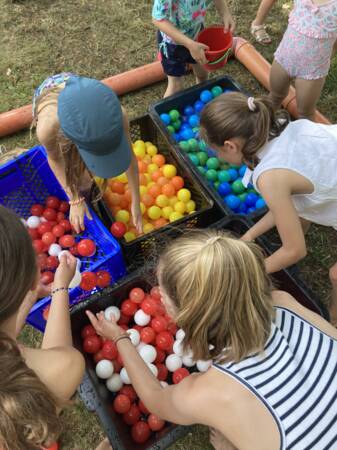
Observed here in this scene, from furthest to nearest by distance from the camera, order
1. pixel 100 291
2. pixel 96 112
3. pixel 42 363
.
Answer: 1. pixel 100 291
2. pixel 96 112
3. pixel 42 363

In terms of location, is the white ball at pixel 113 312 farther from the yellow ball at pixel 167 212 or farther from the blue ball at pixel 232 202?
the blue ball at pixel 232 202

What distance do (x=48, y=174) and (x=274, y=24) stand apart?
2381 millimetres

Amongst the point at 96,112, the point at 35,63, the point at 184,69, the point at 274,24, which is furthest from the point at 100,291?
the point at 274,24

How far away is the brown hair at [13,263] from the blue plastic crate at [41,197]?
0.71 m

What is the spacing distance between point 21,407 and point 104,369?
2.90 ft

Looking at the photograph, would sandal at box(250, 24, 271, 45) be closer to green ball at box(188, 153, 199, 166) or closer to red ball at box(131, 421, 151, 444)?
green ball at box(188, 153, 199, 166)

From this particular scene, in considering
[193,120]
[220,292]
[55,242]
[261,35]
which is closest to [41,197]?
[55,242]

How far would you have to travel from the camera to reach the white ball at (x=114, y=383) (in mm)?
1847

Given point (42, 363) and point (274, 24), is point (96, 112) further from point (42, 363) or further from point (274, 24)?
point (274, 24)

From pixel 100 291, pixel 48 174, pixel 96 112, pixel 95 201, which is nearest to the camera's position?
pixel 96 112

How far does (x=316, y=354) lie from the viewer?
1189mm

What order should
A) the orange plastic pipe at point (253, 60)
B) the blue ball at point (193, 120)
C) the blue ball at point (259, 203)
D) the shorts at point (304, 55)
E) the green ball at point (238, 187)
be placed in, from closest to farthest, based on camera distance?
the shorts at point (304, 55)
the blue ball at point (259, 203)
the green ball at point (238, 187)
the blue ball at point (193, 120)
the orange plastic pipe at point (253, 60)

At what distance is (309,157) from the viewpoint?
1.64 m

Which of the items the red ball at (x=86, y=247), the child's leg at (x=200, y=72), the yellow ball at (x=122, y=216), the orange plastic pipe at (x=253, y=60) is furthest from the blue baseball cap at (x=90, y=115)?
the orange plastic pipe at (x=253, y=60)
